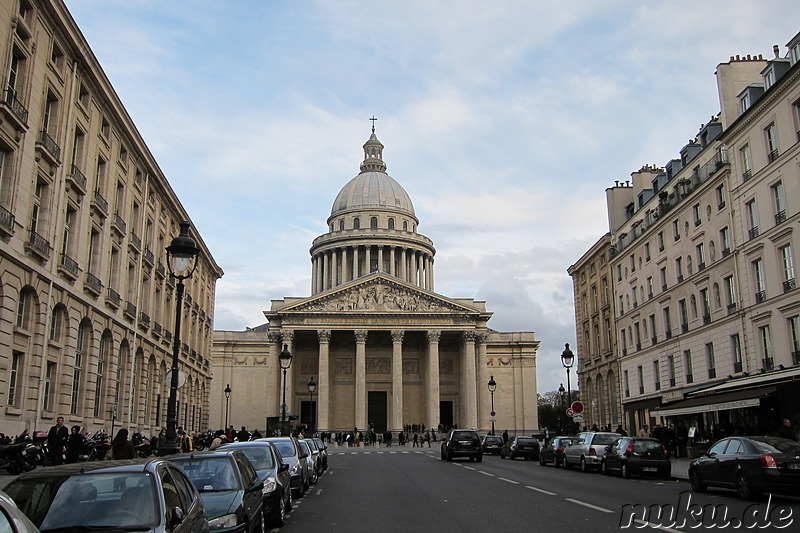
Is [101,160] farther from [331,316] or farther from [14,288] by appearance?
[331,316]

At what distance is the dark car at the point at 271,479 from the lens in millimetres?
12891

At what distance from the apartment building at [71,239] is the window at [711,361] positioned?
95.1 feet

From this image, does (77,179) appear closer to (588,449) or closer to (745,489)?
(588,449)

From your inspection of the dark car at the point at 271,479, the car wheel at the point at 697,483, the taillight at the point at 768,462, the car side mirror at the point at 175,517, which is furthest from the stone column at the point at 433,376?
the car side mirror at the point at 175,517

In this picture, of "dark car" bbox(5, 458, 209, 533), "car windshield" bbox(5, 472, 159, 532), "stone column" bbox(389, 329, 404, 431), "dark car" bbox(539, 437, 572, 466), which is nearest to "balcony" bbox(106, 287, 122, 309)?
"dark car" bbox(539, 437, 572, 466)

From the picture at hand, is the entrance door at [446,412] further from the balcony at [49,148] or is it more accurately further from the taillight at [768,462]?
the taillight at [768,462]

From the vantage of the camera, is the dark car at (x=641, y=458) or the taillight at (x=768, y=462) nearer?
the taillight at (x=768, y=462)

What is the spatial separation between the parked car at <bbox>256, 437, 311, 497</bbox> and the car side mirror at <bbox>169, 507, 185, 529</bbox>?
10.1 metres

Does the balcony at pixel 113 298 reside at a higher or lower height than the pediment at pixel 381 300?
lower

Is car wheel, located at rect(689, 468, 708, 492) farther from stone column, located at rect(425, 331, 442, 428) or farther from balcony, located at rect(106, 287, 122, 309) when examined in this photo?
stone column, located at rect(425, 331, 442, 428)

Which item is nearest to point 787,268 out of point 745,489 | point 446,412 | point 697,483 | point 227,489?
point 697,483

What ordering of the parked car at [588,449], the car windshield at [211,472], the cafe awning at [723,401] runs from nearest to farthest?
the car windshield at [211,472] < the parked car at [588,449] < the cafe awning at [723,401]

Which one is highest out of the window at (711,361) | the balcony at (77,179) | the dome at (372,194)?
the dome at (372,194)

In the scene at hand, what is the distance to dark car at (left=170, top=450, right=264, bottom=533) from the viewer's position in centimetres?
972
